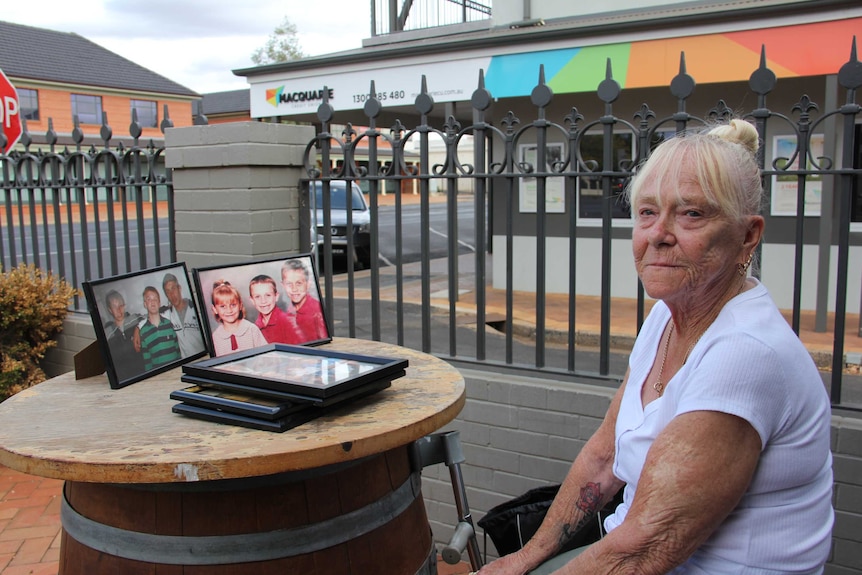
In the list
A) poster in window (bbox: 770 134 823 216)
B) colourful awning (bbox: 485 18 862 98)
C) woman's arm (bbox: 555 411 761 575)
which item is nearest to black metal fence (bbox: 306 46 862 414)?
woman's arm (bbox: 555 411 761 575)

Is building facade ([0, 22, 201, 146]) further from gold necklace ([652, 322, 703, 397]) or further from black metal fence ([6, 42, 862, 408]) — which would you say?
gold necklace ([652, 322, 703, 397])

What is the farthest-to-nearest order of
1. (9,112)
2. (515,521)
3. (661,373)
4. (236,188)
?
(9,112) < (236,188) < (515,521) < (661,373)

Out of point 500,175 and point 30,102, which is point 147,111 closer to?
point 30,102

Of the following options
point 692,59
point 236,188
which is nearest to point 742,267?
point 236,188

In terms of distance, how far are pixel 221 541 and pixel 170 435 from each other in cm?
27

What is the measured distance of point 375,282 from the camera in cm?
369

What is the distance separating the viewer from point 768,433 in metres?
1.43

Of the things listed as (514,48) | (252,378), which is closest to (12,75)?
(514,48)

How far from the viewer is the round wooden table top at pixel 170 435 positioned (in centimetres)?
152

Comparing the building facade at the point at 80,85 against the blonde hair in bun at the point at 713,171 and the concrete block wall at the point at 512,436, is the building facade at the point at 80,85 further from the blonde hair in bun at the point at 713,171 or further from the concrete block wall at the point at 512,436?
the blonde hair in bun at the point at 713,171

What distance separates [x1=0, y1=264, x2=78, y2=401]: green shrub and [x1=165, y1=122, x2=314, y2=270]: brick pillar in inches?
67.3

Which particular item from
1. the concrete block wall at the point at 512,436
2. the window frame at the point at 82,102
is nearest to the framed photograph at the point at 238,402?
the concrete block wall at the point at 512,436

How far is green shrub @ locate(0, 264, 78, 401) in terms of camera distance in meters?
4.82

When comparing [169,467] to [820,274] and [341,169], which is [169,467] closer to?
[341,169]
